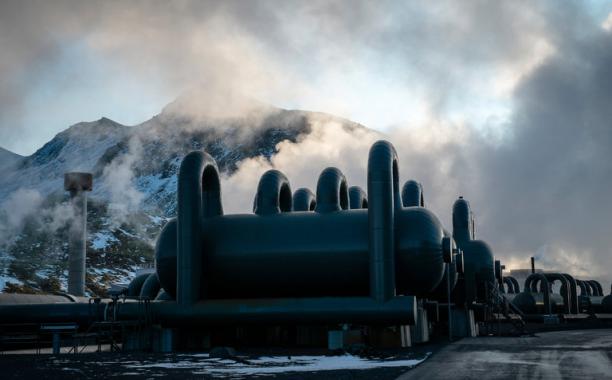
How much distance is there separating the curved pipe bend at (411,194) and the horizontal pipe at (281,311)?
16950 millimetres

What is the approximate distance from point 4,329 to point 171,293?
9281 millimetres

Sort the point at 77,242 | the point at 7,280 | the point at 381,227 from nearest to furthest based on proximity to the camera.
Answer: the point at 381,227, the point at 77,242, the point at 7,280

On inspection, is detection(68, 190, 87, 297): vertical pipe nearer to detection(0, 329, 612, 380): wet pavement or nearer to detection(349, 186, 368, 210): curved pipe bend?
detection(349, 186, 368, 210): curved pipe bend

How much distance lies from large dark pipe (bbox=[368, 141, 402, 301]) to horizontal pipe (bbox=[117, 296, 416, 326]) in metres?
0.77

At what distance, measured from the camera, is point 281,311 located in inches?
1411

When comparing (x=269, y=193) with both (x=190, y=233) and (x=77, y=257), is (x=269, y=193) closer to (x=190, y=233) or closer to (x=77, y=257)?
(x=190, y=233)

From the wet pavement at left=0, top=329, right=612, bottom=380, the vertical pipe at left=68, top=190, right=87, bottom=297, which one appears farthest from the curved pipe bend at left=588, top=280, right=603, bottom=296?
the wet pavement at left=0, top=329, right=612, bottom=380

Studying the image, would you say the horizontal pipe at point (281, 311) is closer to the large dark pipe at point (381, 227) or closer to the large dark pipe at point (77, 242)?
the large dark pipe at point (381, 227)

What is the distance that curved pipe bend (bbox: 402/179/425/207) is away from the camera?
50812 mm

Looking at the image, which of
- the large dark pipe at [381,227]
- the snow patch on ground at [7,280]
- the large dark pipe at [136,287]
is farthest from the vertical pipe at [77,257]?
the snow patch on ground at [7,280]

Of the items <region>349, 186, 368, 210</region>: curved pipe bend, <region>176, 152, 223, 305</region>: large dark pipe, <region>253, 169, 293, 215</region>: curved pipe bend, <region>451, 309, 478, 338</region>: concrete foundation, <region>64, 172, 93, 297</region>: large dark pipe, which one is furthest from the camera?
<region>64, 172, 93, 297</region>: large dark pipe

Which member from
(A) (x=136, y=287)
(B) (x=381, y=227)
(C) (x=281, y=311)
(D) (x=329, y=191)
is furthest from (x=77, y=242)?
(B) (x=381, y=227)

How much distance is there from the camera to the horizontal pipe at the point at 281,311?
1350 inches

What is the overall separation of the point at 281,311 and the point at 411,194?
18471 millimetres
